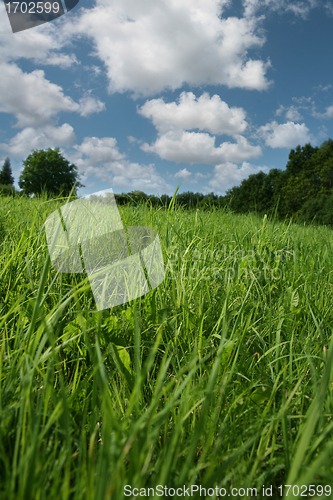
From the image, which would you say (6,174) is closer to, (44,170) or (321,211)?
(44,170)

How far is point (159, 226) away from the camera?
200cm

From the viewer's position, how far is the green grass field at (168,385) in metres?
0.43

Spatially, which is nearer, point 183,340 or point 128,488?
point 128,488

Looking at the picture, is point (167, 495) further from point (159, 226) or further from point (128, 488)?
point (159, 226)

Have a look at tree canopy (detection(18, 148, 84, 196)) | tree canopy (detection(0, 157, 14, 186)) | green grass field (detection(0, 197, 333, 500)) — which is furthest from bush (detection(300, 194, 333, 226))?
tree canopy (detection(0, 157, 14, 186))

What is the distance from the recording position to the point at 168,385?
47 cm

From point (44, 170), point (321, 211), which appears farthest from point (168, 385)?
point (44, 170)

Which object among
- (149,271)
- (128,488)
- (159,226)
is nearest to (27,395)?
(128,488)

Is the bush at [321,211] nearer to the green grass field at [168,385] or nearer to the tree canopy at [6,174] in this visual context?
the green grass field at [168,385]

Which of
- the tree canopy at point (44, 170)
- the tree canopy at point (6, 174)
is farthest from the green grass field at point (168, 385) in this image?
the tree canopy at point (6, 174)

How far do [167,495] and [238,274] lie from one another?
1.06 m

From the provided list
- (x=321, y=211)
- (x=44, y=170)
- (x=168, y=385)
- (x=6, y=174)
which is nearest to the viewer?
(x=168, y=385)

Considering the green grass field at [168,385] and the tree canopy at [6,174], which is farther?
the tree canopy at [6,174]

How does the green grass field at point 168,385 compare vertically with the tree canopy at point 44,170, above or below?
below
